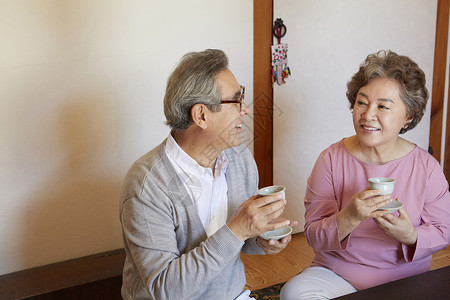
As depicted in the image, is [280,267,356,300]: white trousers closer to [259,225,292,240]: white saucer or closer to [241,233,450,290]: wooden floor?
[259,225,292,240]: white saucer

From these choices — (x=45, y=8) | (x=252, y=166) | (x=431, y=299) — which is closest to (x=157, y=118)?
(x=45, y=8)

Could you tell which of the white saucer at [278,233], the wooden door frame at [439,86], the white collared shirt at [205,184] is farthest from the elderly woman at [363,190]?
the wooden door frame at [439,86]

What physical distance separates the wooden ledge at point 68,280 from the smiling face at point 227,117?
3.58ft

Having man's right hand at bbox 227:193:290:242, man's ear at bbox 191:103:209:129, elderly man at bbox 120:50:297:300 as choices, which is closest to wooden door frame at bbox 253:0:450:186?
elderly man at bbox 120:50:297:300

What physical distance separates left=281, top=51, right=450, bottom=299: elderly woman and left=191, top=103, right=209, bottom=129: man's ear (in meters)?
0.58

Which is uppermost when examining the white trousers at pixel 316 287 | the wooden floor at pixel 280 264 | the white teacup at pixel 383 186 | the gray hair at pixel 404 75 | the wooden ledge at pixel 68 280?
the gray hair at pixel 404 75

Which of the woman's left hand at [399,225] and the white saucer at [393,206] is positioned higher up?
the white saucer at [393,206]

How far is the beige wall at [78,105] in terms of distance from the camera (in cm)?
217

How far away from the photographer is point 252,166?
169cm

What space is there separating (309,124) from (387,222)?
1551 mm

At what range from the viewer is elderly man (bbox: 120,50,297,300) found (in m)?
1.29

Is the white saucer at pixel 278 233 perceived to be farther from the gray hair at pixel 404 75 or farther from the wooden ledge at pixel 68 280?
the wooden ledge at pixel 68 280

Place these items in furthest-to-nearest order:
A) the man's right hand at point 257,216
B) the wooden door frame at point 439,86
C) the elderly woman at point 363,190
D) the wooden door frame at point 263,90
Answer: the wooden door frame at point 439,86 → the wooden door frame at point 263,90 → the elderly woman at point 363,190 → the man's right hand at point 257,216

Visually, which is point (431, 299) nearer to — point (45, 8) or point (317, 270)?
point (317, 270)
